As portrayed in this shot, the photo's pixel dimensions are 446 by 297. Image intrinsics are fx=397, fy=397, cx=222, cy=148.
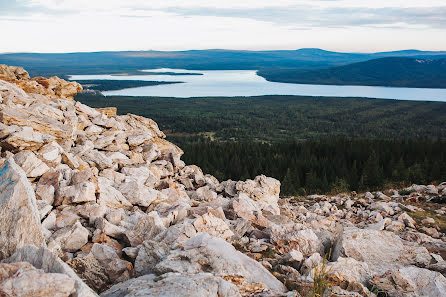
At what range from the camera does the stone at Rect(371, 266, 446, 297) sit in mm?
9905

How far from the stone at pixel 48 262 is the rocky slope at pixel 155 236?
0.08ft

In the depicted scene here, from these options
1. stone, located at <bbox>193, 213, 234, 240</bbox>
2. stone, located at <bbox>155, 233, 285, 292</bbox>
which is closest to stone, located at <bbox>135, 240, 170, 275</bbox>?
stone, located at <bbox>155, 233, 285, 292</bbox>

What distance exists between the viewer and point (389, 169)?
52.3m

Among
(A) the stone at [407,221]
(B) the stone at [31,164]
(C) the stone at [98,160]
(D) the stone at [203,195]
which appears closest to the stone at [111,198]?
(B) the stone at [31,164]

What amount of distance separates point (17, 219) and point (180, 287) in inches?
170

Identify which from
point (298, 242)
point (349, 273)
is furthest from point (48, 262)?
point (298, 242)

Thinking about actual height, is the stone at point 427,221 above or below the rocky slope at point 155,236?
below

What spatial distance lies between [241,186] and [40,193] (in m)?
12.5

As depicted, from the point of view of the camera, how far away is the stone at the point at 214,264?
9.03 m

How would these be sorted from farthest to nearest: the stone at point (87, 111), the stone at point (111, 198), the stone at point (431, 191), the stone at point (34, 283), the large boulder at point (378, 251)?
1. the stone at point (431, 191)
2. the stone at point (87, 111)
3. the stone at point (111, 198)
4. the large boulder at point (378, 251)
5. the stone at point (34, 283)

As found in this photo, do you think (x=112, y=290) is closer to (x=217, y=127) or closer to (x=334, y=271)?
(x=334, y=271)

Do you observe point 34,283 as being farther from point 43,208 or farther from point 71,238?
point 43,208

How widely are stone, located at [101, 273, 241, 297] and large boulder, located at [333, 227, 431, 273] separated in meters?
6.12

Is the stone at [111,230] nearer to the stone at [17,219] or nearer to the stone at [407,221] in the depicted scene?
the stone at [17,219]
